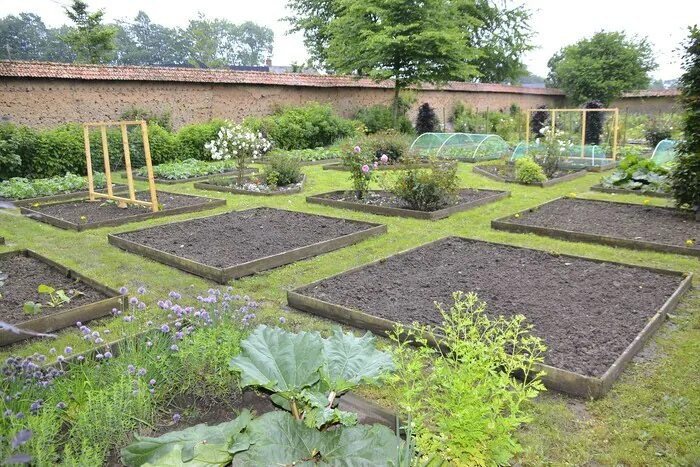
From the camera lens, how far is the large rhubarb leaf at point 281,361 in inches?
91.7

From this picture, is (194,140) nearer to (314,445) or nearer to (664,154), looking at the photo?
(664,154)

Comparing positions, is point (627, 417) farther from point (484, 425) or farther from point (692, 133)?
point (692, 133)

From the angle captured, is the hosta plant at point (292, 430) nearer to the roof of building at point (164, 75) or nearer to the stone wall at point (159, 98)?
the stone wall at point (159, 98)

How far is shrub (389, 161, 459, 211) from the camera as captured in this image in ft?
26.8

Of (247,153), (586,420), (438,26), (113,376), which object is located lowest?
(586,420)

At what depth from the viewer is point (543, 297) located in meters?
4.44

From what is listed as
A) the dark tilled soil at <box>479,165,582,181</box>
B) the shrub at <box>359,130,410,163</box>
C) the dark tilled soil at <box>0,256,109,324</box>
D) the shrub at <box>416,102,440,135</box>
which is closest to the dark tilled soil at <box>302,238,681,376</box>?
the dark tilled soil at <box>0,256,109,324</box>

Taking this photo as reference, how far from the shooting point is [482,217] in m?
8.02

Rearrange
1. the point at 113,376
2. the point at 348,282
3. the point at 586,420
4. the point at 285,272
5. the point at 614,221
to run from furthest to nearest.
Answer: the point at 614,221
the point at 285,272
the point at 348,282
the point at 586,420
the point at 113,376

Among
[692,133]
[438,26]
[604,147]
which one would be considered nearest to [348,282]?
[692,133]

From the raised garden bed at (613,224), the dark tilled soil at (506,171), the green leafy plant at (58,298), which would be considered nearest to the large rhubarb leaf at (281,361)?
the green leafy plant at (58,298)

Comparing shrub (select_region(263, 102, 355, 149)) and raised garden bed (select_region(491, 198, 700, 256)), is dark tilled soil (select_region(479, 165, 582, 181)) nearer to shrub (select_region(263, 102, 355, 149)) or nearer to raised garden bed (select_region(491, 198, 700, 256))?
raised garden bed (select_region(491, 198, 700, 256))

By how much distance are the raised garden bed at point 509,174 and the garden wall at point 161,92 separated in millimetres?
11129

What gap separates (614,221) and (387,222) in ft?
10.9
